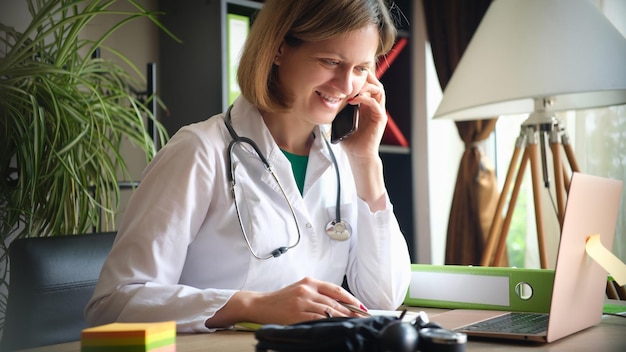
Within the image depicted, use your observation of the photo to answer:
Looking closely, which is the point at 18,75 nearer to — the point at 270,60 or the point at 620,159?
the point at 270,60

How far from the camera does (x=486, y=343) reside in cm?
123

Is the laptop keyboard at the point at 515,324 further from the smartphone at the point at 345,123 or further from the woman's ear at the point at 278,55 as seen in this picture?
the woman's ear at the point at 278,55

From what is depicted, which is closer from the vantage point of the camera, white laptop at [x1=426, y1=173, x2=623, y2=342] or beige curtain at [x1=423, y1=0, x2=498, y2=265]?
white laptop at [x1=426, y1=173, x2=623, y2=342]

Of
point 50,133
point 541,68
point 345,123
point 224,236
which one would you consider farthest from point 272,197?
point 541,68

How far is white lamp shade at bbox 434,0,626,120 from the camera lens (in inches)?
89.6

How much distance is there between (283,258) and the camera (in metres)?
1.66

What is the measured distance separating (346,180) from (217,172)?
43 cm

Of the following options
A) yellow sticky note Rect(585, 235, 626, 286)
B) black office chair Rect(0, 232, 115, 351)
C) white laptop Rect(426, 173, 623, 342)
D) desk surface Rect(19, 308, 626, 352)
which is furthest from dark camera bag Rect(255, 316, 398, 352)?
black office chair Rect(0, 232, 115, 351)

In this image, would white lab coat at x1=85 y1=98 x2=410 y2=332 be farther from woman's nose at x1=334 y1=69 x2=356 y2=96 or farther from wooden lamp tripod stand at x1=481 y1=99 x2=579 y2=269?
wooden lamp tripod stand at x1=481 y1=99 x2=579 y2=269

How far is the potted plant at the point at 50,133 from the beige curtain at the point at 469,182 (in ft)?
5.29

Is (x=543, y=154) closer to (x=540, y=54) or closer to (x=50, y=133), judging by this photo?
(x=540, y=54)

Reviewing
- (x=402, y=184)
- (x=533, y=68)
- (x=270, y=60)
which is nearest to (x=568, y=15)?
(x=533, y=68)

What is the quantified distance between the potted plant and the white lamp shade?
111 cm

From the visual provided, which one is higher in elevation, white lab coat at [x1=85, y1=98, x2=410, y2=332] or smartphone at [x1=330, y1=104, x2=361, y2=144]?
smartphone at [x1=330, y1=104, x2=361, y2=144]
